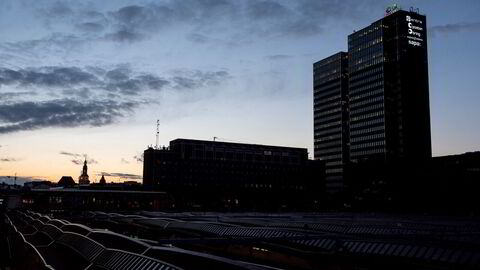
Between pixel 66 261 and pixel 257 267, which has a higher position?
pixel 257 267

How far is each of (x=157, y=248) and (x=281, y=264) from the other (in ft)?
62.6

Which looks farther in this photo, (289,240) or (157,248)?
(289,240)

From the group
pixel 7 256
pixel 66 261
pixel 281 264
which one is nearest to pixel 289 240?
pixel 281 264

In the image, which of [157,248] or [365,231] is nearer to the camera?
[157,248]

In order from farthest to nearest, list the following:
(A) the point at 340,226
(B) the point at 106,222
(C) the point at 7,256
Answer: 1. (B) the point at 106,222
2. (A) the point at 340,226
3. (C) the point at 7,256

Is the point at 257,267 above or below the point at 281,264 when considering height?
above

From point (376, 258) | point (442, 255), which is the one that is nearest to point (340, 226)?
point (376, 258)

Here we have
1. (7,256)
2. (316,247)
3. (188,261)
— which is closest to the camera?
(188,261)

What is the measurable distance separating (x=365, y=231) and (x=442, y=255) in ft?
103

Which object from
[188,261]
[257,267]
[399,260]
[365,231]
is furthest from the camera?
[365,231]

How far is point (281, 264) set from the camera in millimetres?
59344

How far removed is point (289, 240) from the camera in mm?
59719

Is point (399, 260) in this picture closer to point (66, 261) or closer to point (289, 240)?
point (289, 240)

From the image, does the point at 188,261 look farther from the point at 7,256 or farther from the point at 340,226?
the point at 340,226
